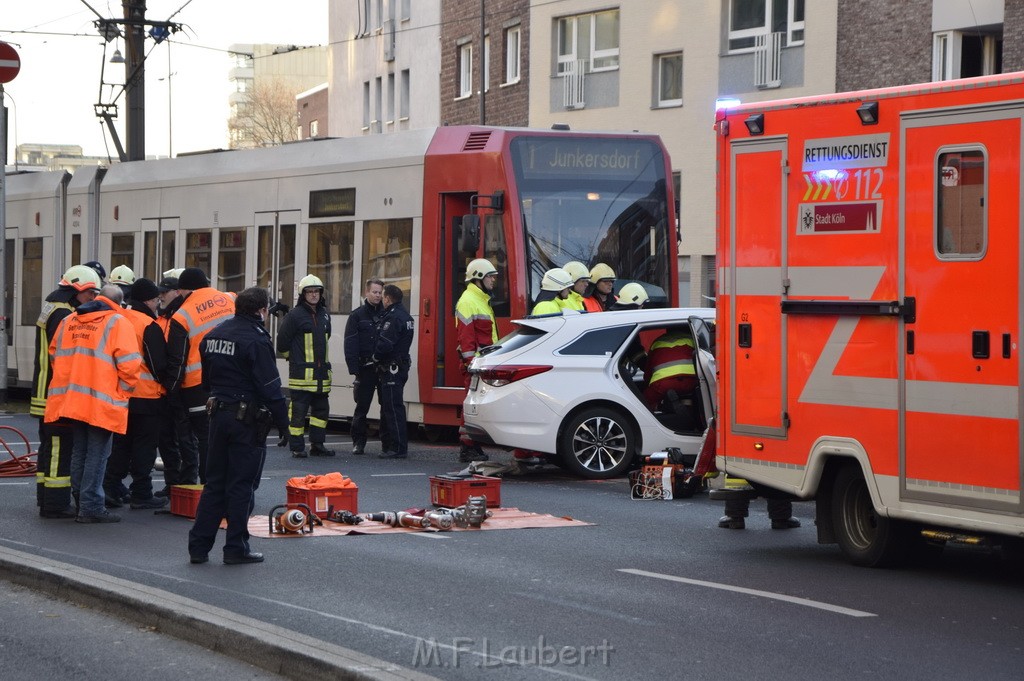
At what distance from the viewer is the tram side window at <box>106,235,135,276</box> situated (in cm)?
2406

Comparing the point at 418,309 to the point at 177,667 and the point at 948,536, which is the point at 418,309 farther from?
the point at 177,667

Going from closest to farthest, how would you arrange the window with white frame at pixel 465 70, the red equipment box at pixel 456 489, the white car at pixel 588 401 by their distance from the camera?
the red equipment box at pixel 456 489 < the white car at pixel 588 401 < the window with white frame at pixel 465 70

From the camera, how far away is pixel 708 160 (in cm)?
3416

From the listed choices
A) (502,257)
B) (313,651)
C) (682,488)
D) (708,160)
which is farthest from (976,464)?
(708,160)

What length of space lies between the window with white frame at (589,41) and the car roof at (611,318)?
2323cm

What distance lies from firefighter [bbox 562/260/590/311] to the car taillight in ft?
5.59

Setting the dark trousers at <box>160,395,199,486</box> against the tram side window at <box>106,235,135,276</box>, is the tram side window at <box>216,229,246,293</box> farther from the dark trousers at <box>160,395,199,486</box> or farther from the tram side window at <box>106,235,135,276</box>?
the dark trousers at <box>160,395,199,486</box>

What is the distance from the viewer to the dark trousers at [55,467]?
11.9 metres

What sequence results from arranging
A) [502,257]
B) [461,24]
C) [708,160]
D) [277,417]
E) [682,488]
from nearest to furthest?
[277,417] → [682,488] → [502,257] → [708,160] → [461,24]

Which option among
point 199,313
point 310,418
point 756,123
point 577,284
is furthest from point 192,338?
point 577,284

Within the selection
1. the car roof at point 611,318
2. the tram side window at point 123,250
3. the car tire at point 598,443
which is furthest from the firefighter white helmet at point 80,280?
the tram side window at point 123,250

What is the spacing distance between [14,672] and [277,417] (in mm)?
3057

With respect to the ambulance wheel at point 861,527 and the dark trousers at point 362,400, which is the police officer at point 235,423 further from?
the dark trousers at point 362,400

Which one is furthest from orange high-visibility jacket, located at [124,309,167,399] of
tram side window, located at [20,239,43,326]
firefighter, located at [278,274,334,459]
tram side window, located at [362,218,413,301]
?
tram side window, located at [20,239,43,326]
